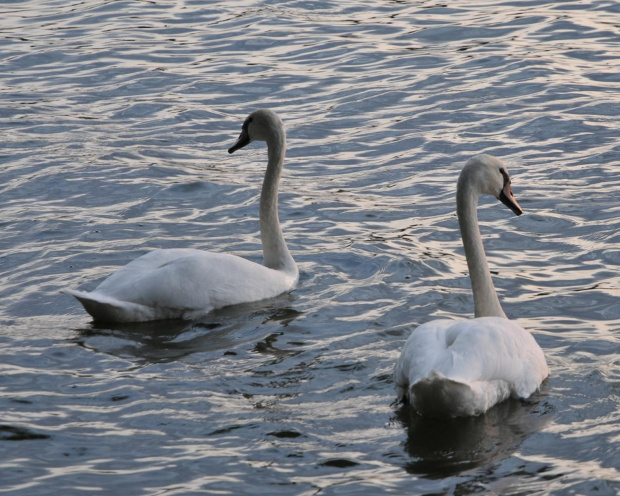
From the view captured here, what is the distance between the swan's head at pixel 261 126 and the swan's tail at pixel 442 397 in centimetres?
400

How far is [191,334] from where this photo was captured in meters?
8.73

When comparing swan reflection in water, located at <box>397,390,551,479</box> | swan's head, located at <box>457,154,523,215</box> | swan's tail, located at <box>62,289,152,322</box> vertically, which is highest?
swan's head, located at <box>457,154,523,215</box>

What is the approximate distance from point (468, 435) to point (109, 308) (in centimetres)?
305

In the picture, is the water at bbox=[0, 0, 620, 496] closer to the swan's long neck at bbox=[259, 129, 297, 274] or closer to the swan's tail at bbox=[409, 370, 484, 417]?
the swan's tail at bbox=[409, 370, 484, 417]

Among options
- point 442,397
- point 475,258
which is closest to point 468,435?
point 442,397

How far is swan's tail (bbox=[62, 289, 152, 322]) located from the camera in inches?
336

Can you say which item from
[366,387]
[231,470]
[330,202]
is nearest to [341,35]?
[330,202]

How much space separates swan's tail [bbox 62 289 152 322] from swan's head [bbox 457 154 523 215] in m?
2.50

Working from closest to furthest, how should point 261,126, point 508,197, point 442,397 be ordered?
point 442,397, point 508,197, point 261,126

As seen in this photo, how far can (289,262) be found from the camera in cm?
988

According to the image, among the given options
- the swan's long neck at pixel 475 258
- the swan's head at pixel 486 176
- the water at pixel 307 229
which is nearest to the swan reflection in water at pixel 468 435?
the water at pixel 307 229

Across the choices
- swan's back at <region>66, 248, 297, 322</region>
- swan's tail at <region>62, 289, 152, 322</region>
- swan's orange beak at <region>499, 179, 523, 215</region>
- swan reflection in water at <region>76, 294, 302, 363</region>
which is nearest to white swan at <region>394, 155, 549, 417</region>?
swan's orange beak at <region>499, 179, 523, 215</region>

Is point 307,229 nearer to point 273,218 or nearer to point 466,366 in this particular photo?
point 273,218

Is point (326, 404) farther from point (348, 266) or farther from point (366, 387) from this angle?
point (348, 266)
